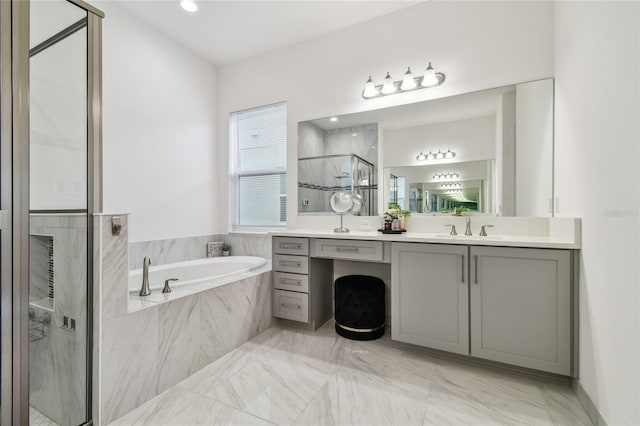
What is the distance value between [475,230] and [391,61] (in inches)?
63.9

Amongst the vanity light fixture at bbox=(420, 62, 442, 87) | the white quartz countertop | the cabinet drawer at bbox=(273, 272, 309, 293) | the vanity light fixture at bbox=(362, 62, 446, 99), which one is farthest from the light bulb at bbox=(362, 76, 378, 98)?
the cabinet drawer at bbox=(273, 272, 309, 293)

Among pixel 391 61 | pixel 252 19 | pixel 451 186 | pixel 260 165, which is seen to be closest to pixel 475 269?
pixel 451 186

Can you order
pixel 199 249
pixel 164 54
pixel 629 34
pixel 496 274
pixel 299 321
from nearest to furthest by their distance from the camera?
pixel 629 34 < pixel 496 274 < pixel 299 321 < pixel 164 54 < pixel 199 249

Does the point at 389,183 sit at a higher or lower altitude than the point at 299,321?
higher

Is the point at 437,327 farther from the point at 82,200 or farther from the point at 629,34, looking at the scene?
the point at 82,200

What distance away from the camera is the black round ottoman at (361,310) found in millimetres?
2244

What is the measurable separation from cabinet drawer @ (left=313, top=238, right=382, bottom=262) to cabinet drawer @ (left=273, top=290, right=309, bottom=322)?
16.4 inches

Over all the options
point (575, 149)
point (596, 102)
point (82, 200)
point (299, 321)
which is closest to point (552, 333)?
point (575, 149)

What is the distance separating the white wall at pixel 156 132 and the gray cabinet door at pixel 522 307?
8.91ft

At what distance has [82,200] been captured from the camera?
1343mm

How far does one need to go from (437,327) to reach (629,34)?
1699 millimetres

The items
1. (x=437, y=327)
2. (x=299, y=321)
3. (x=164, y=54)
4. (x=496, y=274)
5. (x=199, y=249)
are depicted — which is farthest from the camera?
(x=199, y=249)

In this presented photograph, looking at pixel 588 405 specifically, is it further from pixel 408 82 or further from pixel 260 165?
pixel 260 165

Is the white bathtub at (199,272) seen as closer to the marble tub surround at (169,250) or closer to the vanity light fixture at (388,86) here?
the marble tub surround at (169,250)
